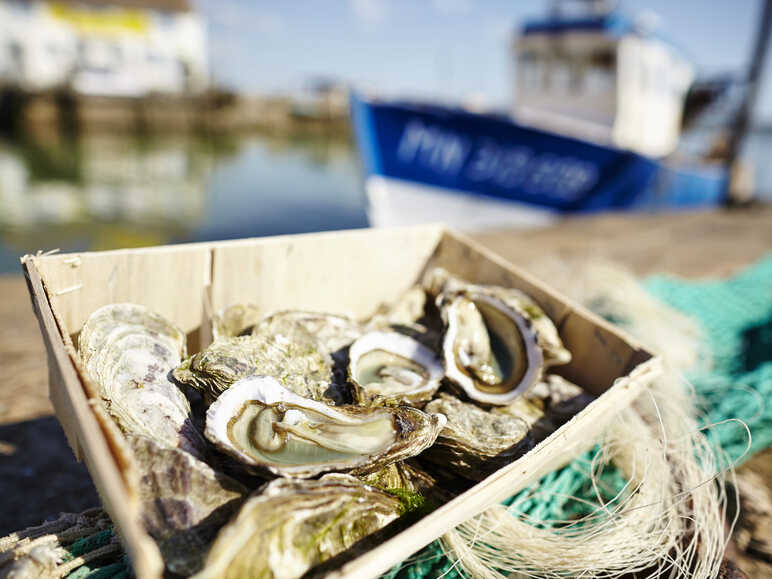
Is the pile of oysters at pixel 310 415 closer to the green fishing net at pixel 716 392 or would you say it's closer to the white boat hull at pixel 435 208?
the green fishing net at pixel 716 392

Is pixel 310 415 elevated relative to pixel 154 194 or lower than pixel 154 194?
elevated

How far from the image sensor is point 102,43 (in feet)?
107

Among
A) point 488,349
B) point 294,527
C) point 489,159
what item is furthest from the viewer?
point 489,159

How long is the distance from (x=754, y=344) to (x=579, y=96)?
841 centimetres

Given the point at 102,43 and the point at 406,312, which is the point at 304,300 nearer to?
the point at 406,312

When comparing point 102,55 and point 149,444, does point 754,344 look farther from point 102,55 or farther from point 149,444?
point 102,55

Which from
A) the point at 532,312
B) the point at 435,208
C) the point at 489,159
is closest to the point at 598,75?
the point at 489,159

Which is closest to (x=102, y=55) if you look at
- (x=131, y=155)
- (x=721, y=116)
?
(x=131, y=155)

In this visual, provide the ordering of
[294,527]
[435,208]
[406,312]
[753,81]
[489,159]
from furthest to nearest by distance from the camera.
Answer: [753,81] → [435,208] → [489,159] → [406,312] → [294,527]

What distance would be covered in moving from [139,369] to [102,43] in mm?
39906

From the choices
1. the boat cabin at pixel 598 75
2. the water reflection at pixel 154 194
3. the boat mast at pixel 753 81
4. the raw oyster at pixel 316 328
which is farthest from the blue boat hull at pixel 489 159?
the raw oyster at pixel 316 328

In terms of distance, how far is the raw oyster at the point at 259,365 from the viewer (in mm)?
1534

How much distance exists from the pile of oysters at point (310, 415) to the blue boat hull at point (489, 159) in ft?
20.0

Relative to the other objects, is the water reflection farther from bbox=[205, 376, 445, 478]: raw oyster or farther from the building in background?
bbox=[205, 376, 445, 478]: raw oyster
